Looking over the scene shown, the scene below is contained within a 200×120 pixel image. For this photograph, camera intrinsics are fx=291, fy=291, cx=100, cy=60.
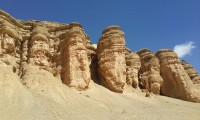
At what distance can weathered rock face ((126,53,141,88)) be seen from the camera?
39.8 m

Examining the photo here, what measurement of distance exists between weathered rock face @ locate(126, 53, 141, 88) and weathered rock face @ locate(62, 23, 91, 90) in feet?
31.4

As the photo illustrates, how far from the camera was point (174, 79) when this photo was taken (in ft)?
138

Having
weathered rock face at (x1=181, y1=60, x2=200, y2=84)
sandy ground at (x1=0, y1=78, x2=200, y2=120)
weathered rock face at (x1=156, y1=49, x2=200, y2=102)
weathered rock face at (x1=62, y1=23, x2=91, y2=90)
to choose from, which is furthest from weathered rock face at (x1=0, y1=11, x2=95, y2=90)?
weathered rock face at (x1=181, y1=60, x2=200, y2=84)

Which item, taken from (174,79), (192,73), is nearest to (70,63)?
(174,79)

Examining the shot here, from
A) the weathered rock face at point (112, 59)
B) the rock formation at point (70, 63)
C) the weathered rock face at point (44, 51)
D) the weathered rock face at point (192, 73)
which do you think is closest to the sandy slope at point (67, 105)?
the rock formation at point (70, 63)

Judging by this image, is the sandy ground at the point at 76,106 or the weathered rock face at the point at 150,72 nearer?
the sandy ground at the point at 76,106

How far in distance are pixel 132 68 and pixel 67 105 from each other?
1795 cm

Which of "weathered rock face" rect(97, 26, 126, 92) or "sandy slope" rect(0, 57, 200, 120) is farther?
"weathered rock face" rect(97, 26, 126, 92)

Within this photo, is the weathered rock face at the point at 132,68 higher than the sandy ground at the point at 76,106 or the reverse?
higher

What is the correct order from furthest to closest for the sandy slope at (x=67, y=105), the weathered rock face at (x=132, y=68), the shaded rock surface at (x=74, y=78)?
the weathered rock face at (x=132, y=68) < the shaded rock surface at (x=74, y=78) < the sandy slope at (x=67, y=105)

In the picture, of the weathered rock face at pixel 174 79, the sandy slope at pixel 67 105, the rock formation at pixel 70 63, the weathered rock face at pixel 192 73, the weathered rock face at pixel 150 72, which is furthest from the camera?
the weathered rock face at pixel 192 73

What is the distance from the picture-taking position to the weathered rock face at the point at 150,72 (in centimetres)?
4141

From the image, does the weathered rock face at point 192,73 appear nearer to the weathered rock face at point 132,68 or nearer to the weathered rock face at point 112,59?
the weathered rock face at point 132,68

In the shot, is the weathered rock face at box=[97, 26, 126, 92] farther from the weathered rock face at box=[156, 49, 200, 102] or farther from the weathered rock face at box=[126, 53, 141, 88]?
the weathered rock face at box=[156, 49, 200, 102]
